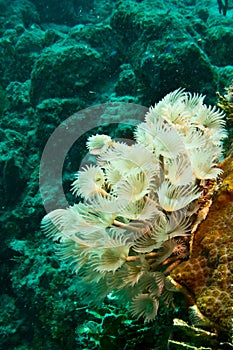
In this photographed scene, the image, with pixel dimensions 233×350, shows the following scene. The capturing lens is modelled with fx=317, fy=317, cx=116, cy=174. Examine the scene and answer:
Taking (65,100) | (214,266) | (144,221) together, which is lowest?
(214,266)

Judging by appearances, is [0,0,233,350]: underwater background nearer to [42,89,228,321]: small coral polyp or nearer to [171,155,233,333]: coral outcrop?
[42,89,228,321]: small coral polyp

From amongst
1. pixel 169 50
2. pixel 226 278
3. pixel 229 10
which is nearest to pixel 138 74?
pixel 169 50

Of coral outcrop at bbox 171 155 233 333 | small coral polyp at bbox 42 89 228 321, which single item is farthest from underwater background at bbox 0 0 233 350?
coral outcrop at bbox 171 155 233 333

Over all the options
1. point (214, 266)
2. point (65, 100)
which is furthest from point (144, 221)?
point (65, 100)

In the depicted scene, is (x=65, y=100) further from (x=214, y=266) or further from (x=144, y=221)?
(x=214, y=266)

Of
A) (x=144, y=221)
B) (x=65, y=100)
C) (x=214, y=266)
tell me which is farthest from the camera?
(x=65, y=100)

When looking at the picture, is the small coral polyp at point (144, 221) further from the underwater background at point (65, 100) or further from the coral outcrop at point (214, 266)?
the underwater background at point (65, 100)

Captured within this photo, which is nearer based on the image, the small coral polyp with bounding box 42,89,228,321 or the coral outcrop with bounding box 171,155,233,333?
the coral outcrop with bounding box 171,155,233,333

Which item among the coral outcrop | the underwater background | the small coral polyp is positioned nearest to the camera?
the coral outcrop

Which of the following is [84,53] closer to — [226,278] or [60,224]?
[60,224]
